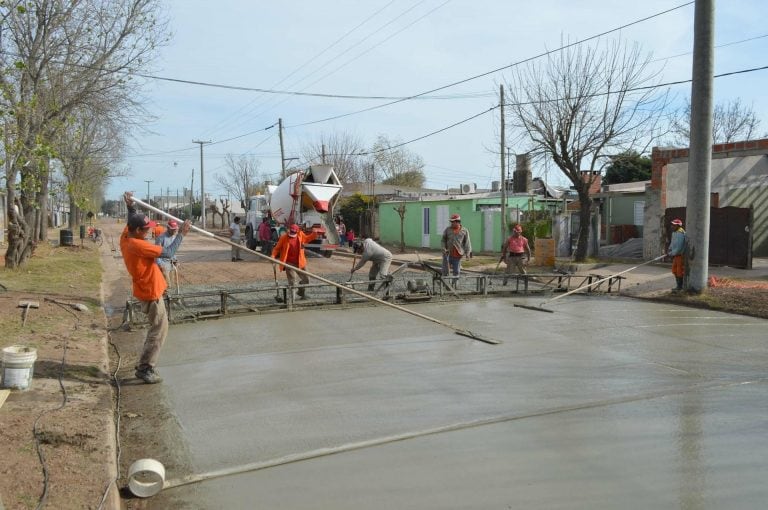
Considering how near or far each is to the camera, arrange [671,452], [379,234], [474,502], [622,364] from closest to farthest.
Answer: [474,502] → [671,452] → [622,364] → [379,234]

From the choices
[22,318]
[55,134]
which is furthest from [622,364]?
[55,134]

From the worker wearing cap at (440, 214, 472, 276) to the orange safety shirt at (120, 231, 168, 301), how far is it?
7.79 metres

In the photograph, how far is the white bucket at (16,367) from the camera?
554 cm

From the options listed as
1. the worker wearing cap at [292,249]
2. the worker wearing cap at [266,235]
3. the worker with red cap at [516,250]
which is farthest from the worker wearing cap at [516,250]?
the worker wearing cap at [266,235]

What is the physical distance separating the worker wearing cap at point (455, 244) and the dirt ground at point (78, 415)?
514 centimetres

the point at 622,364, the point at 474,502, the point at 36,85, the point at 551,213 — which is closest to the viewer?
the point at 474,502

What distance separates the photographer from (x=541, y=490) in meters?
3.77

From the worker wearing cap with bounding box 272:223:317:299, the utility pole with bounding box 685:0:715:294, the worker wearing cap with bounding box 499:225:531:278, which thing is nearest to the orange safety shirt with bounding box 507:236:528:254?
the worker wearing cap with bounding box 499:225:531:278

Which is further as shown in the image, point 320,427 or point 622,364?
point 622,364

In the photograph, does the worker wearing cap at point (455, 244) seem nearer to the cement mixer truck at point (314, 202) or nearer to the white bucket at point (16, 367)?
the white bucket at point (16, 367)

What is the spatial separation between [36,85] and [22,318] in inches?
318

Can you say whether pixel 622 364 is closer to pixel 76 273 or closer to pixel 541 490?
pixel 541 490

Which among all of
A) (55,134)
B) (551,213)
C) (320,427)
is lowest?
(320,427)

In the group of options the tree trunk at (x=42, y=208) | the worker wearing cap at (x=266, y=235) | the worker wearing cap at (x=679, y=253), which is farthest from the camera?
the worker wearing cap at (x=266, y=235)
